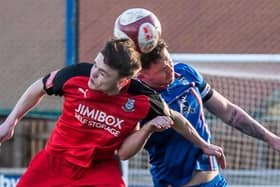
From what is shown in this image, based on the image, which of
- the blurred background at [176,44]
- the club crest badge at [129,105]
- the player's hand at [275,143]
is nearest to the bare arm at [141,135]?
the club crest badge at [129,105]

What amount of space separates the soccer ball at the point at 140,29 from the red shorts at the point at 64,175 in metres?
0.65

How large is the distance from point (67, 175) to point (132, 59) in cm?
64

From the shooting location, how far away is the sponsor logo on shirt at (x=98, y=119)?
4.05 metres

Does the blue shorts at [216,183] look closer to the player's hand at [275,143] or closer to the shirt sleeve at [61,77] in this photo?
the player's hand at [275,143]

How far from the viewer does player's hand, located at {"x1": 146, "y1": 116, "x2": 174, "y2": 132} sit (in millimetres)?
3986

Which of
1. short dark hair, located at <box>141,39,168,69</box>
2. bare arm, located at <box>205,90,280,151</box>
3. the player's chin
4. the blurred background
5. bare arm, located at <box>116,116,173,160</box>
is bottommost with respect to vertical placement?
the blurred background

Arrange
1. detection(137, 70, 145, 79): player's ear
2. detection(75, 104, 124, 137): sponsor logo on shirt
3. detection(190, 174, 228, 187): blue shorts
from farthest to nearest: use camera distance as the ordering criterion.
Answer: detection(190, 174, 228, 187): blue shorts
detection(137, 70, 145, 79): player's ear
detection(75, 104, 124, 137): sponsor logo on shirt

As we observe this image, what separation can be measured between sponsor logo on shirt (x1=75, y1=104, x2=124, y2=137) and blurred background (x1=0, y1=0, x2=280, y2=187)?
3.14 metres

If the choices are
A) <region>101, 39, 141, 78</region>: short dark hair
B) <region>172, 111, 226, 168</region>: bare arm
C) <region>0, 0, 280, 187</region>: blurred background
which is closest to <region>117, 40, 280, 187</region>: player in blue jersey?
<region>172, 111, 226, 168</region>: bare arm

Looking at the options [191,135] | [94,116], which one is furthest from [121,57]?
[191,135]

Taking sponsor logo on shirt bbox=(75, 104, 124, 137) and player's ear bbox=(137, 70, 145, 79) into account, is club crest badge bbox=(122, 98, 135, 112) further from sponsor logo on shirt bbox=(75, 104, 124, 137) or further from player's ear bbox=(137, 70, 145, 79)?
player's ear bbox=(137, 70, 145, 79)

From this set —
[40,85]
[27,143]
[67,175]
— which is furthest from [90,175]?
[27,143]

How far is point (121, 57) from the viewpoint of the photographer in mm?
3943

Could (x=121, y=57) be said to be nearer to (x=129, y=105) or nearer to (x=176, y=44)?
(x=129, y=105)
